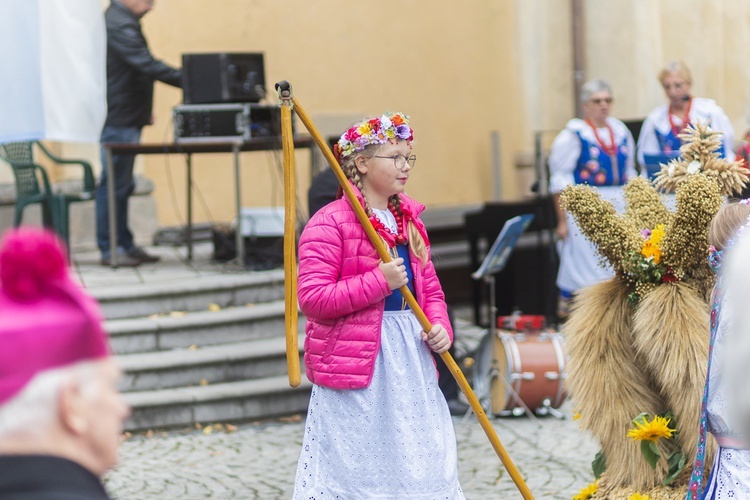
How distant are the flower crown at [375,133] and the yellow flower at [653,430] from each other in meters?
1.31

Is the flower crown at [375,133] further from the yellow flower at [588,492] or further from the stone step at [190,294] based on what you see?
the stone step at [190,294]

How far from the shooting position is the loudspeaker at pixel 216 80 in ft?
27.7

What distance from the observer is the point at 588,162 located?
8.85m

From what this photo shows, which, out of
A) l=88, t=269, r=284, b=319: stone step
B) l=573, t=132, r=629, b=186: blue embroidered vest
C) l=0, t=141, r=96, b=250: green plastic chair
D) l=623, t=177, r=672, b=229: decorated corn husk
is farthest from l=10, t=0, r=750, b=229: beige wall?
l=623, t=177, r=672, b=229: decorated corn husk

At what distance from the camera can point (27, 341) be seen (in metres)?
1.52

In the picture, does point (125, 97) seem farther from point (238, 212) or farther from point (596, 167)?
point (596, 167)

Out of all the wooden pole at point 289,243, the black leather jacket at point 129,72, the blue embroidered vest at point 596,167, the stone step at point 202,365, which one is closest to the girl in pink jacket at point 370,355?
the wooden pole at point 289,243

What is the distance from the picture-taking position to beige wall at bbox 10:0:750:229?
10820 millimetres

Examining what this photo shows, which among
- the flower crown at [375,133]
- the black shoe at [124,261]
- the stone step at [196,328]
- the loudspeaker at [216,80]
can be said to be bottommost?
the stone step at [196,328]

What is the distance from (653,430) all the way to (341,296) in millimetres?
1226

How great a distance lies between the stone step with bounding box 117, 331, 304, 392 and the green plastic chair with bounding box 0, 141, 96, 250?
1.69 meters

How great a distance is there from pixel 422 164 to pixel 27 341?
10570 mm

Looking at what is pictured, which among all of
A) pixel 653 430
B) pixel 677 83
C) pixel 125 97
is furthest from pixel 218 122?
pixel 653 430

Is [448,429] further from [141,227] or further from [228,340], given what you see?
[141,227]
